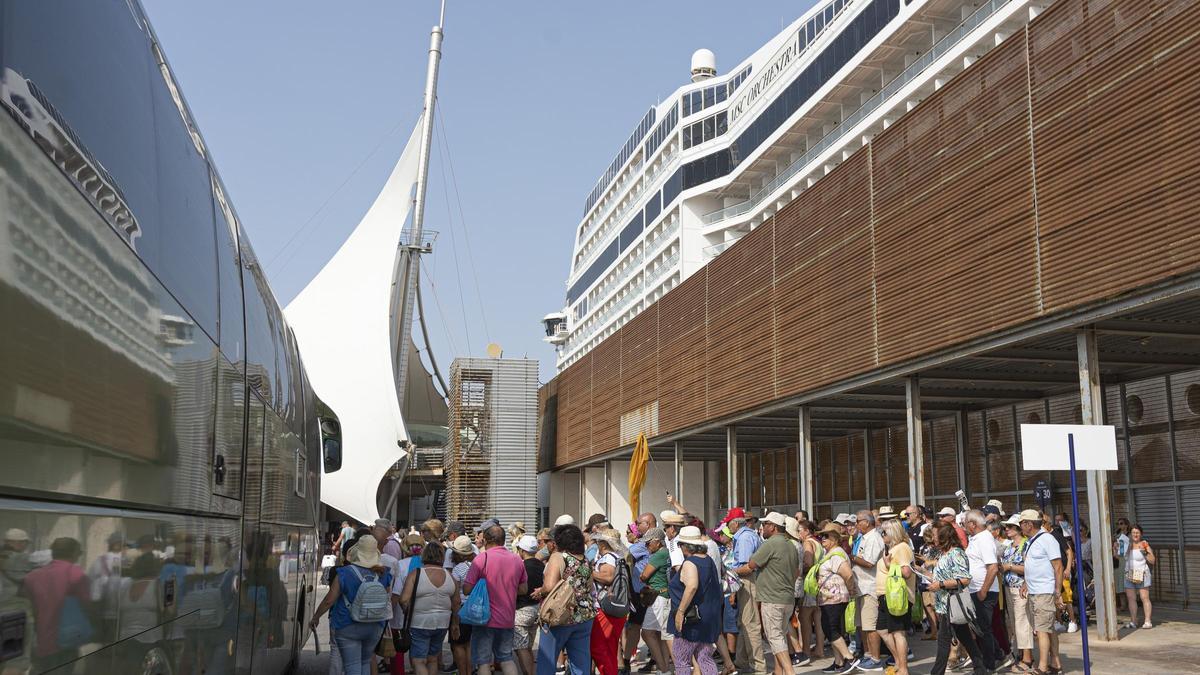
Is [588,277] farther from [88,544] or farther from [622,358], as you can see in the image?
[88,544]

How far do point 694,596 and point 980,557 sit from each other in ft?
8.79

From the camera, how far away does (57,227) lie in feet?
7.97

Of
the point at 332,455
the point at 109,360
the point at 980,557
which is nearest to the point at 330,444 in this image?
the point at 332,455

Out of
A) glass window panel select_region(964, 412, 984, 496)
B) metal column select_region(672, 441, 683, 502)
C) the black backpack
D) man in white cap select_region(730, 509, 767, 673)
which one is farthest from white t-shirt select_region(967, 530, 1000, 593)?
metal column select_region(672, 441, 683, 502)

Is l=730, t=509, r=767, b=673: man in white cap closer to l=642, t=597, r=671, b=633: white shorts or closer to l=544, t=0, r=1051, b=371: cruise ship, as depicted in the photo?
l=642, t=597, r=671, b=633: white shorts

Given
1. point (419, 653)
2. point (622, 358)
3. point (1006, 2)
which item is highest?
point (1006, 2)

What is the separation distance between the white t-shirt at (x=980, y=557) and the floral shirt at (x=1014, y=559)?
35.1 inches

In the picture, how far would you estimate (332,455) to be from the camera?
12.9m

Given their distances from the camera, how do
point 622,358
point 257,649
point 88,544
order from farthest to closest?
point 622,358
point 257,649
point 88,544

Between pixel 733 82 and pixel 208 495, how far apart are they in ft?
162

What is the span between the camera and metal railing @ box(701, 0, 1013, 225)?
1159 inches

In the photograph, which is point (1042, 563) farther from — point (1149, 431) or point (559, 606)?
point (1149, 431)

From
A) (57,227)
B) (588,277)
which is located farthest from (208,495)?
(588,277)

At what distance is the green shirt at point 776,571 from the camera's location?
10.1 metres
